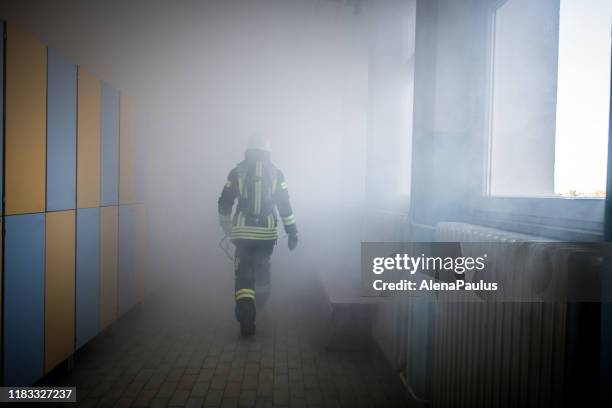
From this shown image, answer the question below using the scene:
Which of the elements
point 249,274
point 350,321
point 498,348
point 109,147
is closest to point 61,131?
point 109,147

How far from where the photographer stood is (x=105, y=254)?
2619mm

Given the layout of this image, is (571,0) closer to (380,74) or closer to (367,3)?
(380,74)

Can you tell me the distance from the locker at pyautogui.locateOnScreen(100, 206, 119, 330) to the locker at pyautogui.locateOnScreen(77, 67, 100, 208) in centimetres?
19

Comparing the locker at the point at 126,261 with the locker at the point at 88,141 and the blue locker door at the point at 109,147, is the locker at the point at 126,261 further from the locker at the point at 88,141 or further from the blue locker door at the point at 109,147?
the locker at the point at 88,141

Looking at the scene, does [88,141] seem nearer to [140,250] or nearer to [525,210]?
[140,250]

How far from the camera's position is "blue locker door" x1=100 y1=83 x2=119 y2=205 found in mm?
2611

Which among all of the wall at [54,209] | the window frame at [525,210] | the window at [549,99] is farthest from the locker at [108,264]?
the window at [549,99]

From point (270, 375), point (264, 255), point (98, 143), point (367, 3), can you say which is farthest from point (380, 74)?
point (270, 375)

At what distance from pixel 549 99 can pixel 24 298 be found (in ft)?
7.52

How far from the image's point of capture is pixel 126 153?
304 centimetres

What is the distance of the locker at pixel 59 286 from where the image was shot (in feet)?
6.30

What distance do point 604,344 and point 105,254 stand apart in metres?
2.68

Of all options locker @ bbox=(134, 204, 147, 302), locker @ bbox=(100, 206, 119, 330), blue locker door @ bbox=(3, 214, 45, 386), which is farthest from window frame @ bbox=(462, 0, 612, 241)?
locker @ bbox=(134, 204, 147, 302)

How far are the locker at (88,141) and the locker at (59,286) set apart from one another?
0.23 meters
